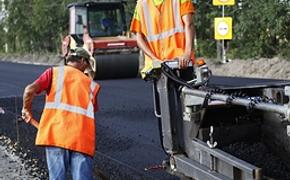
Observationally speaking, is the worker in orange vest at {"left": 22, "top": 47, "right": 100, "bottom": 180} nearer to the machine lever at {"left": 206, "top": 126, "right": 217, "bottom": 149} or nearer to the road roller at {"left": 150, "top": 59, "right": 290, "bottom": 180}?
the road roller at {"left": 150, "top": 59, "right": 290, "bottom": 180}

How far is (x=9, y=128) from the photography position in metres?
9.25

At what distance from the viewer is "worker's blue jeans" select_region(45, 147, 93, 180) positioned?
439cm

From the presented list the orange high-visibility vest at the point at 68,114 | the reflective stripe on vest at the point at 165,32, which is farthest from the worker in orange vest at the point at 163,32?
the orange high-visibility vest at the point at 68,114

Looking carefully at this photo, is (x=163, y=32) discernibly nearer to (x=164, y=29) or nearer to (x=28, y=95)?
(x=164, y=29)

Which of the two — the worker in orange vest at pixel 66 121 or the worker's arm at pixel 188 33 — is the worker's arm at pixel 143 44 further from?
the worker in orange vest at pixel 66 121

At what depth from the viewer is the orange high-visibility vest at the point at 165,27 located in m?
4.77

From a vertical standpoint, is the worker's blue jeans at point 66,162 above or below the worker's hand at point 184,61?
below

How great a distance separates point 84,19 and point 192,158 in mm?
16433

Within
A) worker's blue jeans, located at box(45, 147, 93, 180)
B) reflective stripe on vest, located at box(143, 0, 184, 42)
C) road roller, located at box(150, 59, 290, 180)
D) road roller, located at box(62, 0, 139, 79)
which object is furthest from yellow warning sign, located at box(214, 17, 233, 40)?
worker's blue jeans, located at box(45, 147, 93, 180)

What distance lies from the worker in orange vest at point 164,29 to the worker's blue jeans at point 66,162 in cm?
85

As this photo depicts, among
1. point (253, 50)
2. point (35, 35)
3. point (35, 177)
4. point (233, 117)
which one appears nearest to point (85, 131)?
point (233, 117)

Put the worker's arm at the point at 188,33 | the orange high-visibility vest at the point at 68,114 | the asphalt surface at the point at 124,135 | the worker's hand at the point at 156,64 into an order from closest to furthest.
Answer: the orange high-visibility vest at the point at 68,114 < the worker's hand at the point at 156,64 < the worker's arm at the point at 188,33 < the asphalt surface at the point at 124,135

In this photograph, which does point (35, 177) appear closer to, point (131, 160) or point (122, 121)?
point (131, 160)

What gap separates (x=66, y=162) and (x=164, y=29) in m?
1.34
